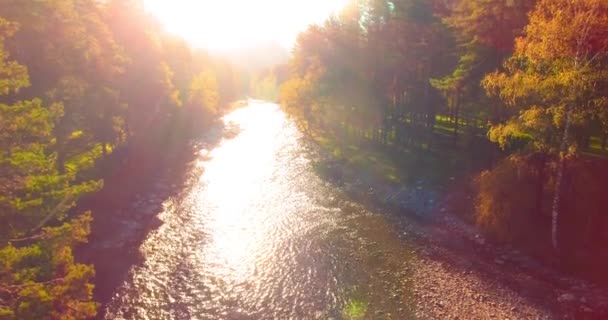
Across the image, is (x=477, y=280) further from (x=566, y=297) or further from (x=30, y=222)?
(x=30, y=222)

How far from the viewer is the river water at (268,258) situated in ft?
74.6

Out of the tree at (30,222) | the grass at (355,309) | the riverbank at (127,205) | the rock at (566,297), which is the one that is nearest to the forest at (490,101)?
the rock at (566,297)

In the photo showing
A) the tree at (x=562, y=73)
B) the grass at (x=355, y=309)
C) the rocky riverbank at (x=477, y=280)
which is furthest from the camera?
the grass at (x=355, y=309)

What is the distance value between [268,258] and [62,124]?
57.2ft

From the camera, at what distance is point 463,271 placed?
25609 mm

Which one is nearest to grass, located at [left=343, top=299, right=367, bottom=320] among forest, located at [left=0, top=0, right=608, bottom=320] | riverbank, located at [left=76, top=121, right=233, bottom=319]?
forest, located at [left=0, top=0, right=608, bottom=320]

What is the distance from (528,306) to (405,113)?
34.5 m

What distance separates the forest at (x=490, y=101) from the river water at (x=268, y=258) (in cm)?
955

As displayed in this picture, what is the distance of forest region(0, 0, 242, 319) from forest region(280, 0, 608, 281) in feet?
72.6

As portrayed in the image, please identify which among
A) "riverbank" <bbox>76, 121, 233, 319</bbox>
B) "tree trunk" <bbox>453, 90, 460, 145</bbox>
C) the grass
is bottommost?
the grass

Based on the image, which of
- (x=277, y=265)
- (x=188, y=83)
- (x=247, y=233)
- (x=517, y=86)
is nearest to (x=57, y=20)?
(x=247, y=233)

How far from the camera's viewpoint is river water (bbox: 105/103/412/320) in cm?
2273

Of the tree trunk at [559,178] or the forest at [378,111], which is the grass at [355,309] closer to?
the forest at [378,111]

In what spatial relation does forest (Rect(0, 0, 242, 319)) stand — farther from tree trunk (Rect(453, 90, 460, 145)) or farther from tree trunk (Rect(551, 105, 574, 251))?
tree trunk (Rect(453, 90, 460, 145))
